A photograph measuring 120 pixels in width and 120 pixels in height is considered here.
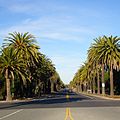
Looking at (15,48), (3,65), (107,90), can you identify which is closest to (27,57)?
(15,48)

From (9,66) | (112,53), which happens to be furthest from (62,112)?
(112,53)

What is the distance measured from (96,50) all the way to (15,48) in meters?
17.9

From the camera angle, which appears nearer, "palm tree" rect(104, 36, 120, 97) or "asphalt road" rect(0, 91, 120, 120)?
"asphalt road" rect(0, 91, 120, 120)

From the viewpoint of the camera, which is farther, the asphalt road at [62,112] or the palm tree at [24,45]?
the palm tree at [24,45]

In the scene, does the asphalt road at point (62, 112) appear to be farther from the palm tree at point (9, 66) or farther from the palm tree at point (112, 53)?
the palm tree at point (112, 53)

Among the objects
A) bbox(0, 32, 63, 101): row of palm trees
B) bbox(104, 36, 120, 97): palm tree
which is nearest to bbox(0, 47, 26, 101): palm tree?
bbox(0, 32, 63, 101): row of palm trees

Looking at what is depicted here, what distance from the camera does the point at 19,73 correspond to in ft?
217

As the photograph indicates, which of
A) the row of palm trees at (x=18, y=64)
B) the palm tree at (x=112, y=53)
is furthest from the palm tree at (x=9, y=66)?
the palm tree at (x=112, y=53)

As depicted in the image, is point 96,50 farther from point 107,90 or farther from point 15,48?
point 107,90

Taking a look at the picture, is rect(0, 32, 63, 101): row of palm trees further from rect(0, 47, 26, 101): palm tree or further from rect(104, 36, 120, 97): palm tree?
rect(104, 36, 120, 97): palm tree

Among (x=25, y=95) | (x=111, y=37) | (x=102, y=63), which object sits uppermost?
(x=111, y=37)

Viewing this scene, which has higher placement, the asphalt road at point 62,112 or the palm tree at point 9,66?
the palm tree at point 9,66

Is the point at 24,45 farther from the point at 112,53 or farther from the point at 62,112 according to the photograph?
the point at 62,112

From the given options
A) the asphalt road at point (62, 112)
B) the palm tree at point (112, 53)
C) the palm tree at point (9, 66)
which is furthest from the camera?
the palm tree at point (112, 53)
